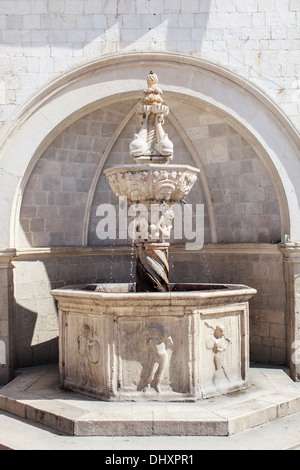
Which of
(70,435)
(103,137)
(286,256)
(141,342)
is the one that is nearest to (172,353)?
(141,342)

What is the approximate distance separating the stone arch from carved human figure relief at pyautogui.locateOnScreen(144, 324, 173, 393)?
2.41 metres

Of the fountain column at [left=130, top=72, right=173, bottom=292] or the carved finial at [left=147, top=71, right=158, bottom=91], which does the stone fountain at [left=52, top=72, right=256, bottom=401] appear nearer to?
the fountain column at [left=130, top=72, right=173, bottom=292]

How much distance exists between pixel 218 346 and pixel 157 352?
2.12ft

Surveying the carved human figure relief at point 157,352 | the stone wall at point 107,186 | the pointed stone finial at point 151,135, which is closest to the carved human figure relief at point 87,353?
the carved human figure relief at point 157,352

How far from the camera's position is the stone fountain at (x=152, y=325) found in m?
4.70

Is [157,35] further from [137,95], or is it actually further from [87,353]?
[87,353]

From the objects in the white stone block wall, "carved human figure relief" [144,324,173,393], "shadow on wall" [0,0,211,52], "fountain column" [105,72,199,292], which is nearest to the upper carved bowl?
Answer: "fountain column" [105,72,199,292]

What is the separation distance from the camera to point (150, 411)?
4.43 meters

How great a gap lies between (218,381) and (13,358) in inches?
108

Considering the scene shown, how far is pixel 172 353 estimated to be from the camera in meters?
4.74

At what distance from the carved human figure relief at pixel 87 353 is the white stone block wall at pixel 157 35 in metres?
3.23

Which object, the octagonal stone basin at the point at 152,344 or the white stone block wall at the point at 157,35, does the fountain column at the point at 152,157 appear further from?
the white stone block wall at the point at 157,35
